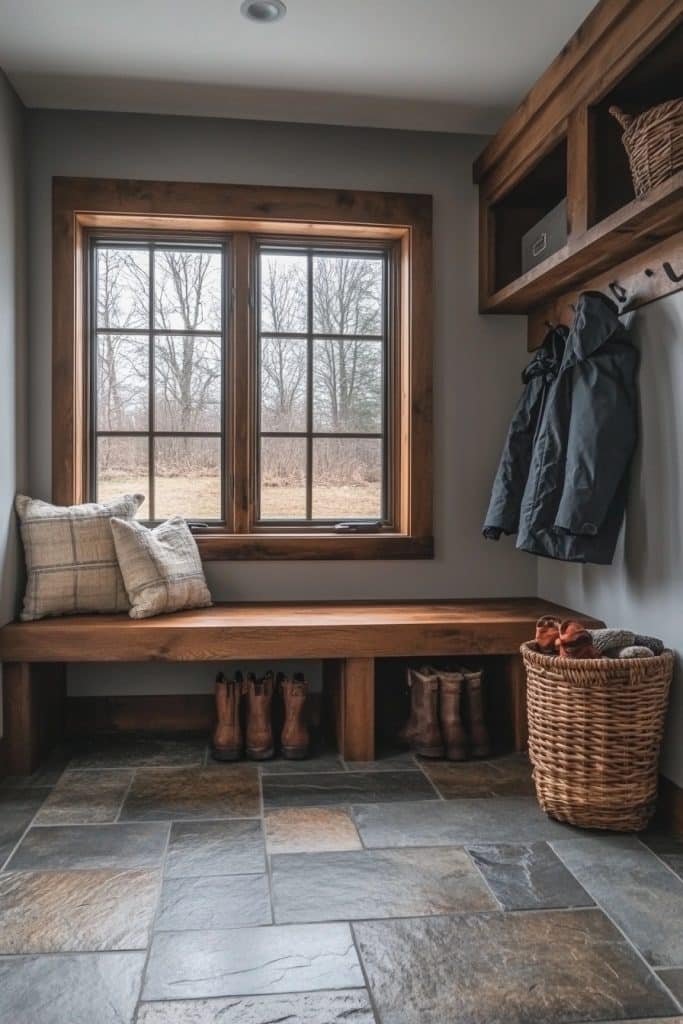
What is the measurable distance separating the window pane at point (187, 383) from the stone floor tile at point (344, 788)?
1.61 meters

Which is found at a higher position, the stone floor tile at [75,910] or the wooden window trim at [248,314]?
the wooden window trim at [248,314]

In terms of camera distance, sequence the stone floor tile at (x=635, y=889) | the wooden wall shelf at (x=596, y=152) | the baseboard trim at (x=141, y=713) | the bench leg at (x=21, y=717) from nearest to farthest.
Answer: the stone floor tile at (x=635, y=889) → the wooden wall shelf at (x=596, y=152) → the bench leg at (x=21, y=717) → the baseboard trim at (x=141, y=713)

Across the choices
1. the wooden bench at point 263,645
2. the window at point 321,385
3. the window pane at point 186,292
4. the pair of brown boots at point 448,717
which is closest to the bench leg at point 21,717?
the wooden bench at point 263,645

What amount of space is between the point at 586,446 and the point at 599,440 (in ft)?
0.15

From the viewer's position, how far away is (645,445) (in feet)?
9.37

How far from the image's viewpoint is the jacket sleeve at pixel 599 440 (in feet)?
9.25

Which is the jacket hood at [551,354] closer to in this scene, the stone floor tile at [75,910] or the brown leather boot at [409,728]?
the brown leather boot at [409,728]

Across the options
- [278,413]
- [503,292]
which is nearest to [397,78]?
[503,292]

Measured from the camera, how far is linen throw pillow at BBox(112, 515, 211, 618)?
3340mm

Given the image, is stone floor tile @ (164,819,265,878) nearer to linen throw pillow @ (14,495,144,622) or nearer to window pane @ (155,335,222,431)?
linen throw pillow @ (14,495,144,622)

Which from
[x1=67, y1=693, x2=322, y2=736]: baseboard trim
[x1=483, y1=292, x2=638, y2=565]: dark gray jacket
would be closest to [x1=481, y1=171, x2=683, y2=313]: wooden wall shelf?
[x1=483, y1=292, x2=638, y2=565]: dark gray jacket

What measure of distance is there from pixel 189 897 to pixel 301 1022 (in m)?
0.61

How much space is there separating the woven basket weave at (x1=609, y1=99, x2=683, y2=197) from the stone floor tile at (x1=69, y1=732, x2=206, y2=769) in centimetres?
256

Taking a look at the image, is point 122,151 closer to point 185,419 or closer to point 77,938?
point 185,419
